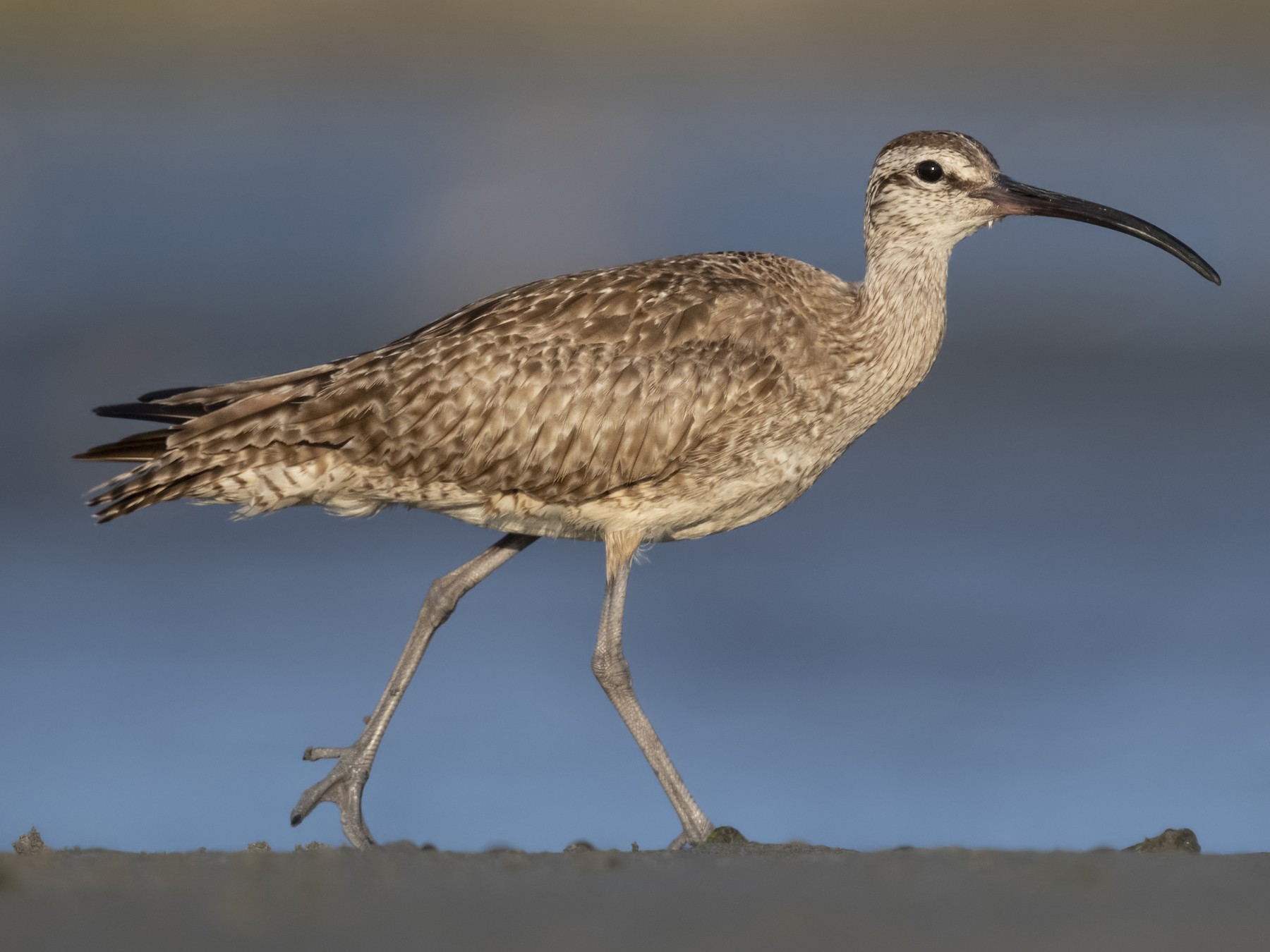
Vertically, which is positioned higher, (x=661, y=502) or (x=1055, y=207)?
(x=1055, y=207)

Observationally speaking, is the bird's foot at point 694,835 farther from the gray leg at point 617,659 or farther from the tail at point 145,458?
the tail at point 145,458

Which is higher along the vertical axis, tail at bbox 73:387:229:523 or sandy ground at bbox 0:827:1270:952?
tail at bbox 73:387:229:523

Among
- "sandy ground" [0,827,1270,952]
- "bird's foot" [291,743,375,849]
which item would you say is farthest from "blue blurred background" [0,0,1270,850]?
"sandy ground" [0,827,1270,952]

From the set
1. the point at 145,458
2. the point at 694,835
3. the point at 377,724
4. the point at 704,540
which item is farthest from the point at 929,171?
the point at 704,540

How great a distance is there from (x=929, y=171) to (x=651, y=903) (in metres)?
5.00

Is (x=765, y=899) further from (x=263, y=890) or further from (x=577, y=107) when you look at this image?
(x=577, y=107)

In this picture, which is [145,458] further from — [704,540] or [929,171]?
[704,540]

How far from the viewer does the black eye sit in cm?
921

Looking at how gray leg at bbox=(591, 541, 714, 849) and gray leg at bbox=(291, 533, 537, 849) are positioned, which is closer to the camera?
gray leg at bbox=(291, 533, 537, 849)

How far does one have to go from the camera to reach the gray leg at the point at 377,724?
8617 millimetres

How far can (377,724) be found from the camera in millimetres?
8867

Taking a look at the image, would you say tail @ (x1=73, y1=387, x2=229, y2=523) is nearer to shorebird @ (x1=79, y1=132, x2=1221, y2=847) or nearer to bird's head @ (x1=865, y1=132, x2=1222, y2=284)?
shorebird @ (x1=79, y1=132, x2=1221, y2=847)

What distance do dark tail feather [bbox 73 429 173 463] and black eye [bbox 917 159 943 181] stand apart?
3.76m

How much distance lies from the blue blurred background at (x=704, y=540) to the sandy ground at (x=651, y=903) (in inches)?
176
